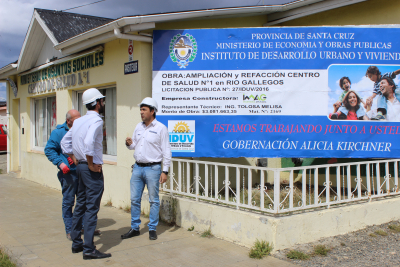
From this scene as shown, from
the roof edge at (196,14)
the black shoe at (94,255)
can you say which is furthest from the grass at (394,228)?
the black shoe at (94,255)

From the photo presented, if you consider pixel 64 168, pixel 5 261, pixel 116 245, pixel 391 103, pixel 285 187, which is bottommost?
pixel 116 245

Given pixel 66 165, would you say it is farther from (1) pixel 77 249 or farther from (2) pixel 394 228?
(2) pixel 394 228

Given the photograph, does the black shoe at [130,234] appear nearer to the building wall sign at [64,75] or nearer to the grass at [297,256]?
the grass at [297,256]

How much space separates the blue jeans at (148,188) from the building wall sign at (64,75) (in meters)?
3.36

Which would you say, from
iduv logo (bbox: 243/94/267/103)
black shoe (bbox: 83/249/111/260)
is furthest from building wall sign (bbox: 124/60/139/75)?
black shoe (bbox: 83/249/111/260)

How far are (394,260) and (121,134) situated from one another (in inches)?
186

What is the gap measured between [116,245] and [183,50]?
3061mm

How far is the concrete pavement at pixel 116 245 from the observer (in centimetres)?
415

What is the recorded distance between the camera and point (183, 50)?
→ 19.1ft

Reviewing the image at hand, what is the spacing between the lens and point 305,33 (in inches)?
219

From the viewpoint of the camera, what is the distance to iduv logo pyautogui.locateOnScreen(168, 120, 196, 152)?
19.1ft

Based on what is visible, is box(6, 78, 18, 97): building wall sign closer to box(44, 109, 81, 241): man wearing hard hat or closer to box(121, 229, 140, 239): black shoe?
box(44, 109, 81, 241): man wearing hard hat

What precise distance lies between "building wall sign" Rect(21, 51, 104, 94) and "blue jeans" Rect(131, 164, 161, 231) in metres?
3.36

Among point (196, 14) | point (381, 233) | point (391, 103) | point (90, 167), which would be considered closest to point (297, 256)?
point (381, 233)
